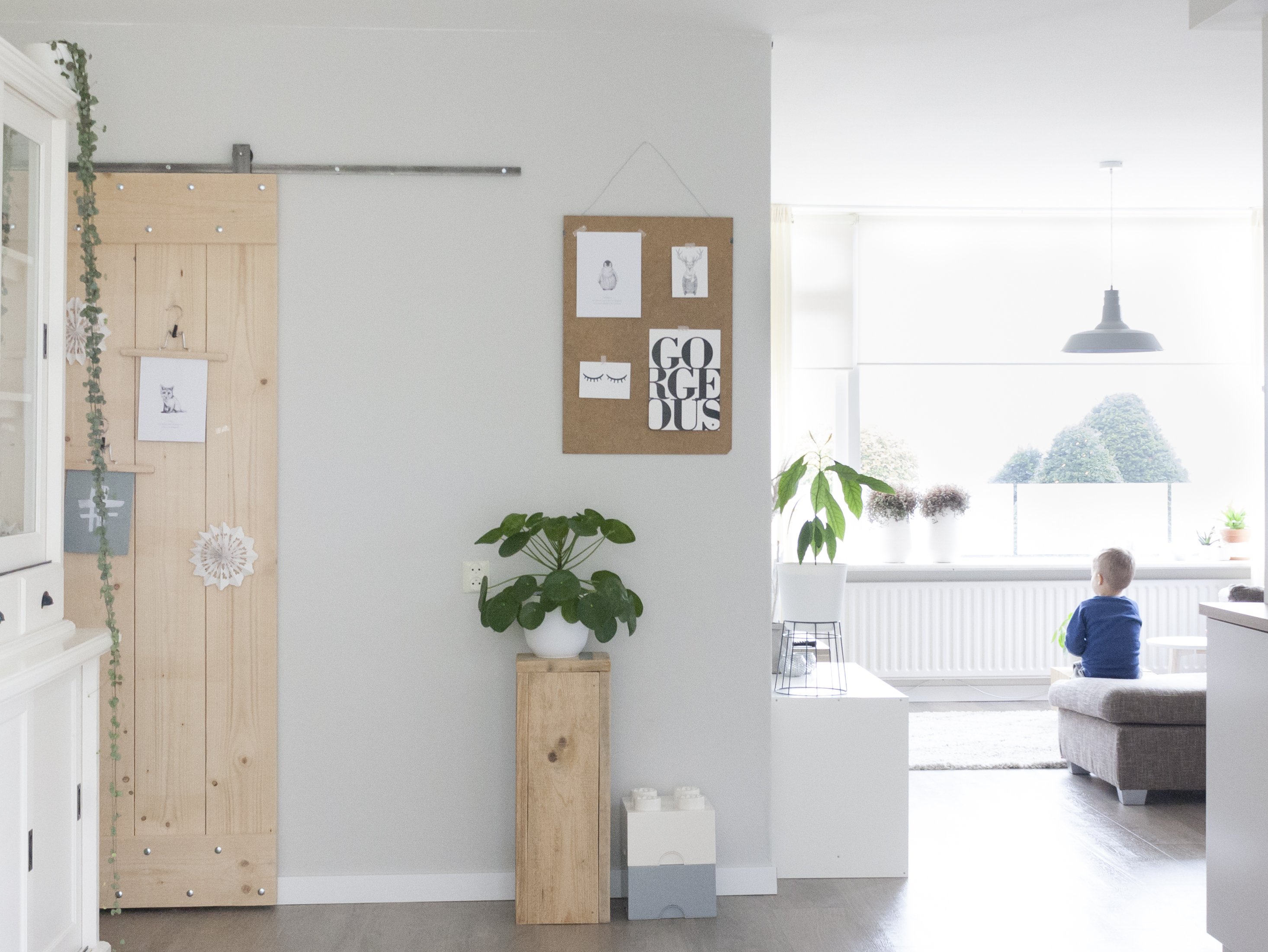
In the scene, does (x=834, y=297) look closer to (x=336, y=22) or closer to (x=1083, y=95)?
(x=1083, y=95)

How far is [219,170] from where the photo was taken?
312 centimetres

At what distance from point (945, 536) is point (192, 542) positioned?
Answer: 407 cm

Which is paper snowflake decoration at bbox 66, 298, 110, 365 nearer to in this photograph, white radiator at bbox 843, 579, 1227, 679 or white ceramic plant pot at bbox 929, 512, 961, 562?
white radiator at bbox 843, 579, 1227, 679

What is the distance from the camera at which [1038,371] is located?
6031 mm

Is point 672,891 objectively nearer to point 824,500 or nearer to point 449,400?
point 824,500

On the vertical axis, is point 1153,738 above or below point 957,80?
below

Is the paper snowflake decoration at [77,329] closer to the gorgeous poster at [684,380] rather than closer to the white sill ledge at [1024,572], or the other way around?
the gorgeous poster at [684,380]

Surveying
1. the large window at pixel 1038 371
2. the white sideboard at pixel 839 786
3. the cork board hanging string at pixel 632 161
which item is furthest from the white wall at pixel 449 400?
the large window at pixel 1038 371

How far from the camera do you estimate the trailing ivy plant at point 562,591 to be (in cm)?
287

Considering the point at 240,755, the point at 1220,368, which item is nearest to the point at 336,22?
the point at 240,755

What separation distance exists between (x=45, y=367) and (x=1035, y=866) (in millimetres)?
3252

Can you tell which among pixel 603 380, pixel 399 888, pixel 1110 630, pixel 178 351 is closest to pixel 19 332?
pixel 178 351

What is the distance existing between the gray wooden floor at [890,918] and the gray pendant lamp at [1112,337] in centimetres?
223

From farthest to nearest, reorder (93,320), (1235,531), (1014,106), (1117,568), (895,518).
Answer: (1235,531), (895,518), (1117,568), (1014,106), (93,320)
